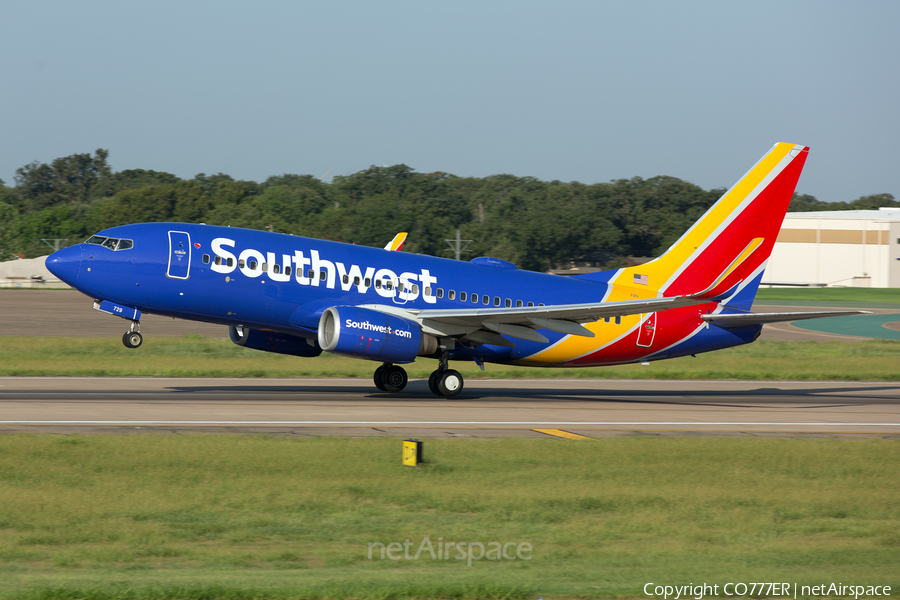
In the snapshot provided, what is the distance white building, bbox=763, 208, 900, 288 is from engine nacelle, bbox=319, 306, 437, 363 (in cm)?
12776

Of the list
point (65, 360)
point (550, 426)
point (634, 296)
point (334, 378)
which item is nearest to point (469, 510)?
point (550, 426)

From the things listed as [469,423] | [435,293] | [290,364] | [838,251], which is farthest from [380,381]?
[838,251]

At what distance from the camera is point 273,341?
3028 cm

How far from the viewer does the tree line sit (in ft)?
444

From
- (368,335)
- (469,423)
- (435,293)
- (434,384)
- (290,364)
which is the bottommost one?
(469,423)

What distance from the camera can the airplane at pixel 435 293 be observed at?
27.1 metres

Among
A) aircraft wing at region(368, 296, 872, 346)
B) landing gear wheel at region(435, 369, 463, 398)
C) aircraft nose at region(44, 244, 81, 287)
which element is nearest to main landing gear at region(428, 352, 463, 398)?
landing gear wheel at region(435, 369, 463, 398)

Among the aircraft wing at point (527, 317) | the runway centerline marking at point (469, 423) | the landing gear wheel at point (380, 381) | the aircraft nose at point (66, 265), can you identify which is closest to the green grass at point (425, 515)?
the runway centerline marking at point (469, 423)

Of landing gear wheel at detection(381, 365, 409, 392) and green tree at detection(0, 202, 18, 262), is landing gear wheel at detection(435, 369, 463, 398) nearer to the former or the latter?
landing gear wheel at detection(381, 365, 409, 392)

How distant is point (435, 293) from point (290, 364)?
1352cm

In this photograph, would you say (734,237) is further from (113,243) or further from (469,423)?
(113,243)

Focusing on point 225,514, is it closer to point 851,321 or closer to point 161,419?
point 161,419

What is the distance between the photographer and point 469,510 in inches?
568

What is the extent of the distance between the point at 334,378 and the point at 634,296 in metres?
12.4
